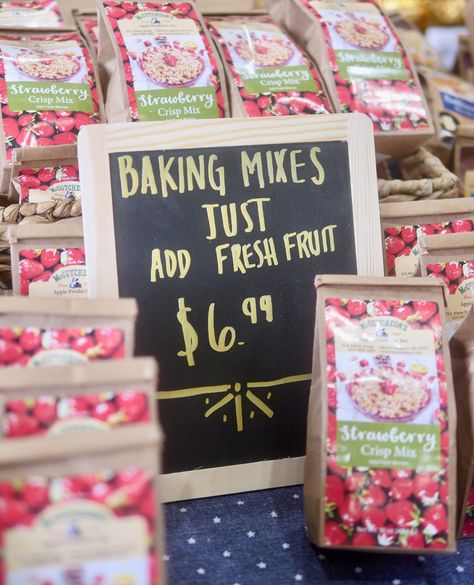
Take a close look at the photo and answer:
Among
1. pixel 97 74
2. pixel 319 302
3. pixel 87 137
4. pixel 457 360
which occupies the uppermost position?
pixel 97 74

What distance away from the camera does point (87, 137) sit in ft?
4.65

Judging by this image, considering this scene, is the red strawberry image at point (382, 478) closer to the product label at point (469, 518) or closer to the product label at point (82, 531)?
the product label at point (469, 518)

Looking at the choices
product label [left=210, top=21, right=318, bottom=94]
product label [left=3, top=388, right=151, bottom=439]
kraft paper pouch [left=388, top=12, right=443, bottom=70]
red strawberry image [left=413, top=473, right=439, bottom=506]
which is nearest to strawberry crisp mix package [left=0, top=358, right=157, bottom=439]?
product label [left=3, top=388, right=151, bottom=439]

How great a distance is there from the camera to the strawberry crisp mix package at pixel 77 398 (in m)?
1.07

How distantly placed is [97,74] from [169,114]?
9.1 inches

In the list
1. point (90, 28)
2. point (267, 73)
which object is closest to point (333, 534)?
point (267, 73)

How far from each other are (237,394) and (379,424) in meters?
0.35

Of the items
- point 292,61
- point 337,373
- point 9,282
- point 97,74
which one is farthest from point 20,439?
point 292,61

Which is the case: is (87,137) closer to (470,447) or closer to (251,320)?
(251,320)

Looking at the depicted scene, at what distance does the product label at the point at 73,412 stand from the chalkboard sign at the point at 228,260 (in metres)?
0.37

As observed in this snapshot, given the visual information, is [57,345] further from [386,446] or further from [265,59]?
[265,59]

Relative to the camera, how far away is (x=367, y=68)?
1916 millimetres

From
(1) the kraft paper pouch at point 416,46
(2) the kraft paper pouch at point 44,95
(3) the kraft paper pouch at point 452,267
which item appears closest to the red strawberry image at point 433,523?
(3) the kraft paper pouch at point 452,267

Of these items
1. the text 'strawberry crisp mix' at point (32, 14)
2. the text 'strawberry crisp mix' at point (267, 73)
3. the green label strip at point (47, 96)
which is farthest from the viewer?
the text 'strawberry crisp mix' at point (32, 14)
